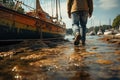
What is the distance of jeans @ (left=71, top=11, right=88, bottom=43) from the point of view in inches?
268

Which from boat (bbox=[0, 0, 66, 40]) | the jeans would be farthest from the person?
boat (bbox=[0, 0, 66, 40])

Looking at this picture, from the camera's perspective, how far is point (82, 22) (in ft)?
22.8

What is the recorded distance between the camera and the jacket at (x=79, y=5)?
22.1 ft

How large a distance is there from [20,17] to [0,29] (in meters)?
1.78

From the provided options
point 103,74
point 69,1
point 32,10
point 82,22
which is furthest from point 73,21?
point 32,10

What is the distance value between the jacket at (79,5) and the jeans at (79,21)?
17 centimetres

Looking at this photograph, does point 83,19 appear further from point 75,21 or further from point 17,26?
point 17,26

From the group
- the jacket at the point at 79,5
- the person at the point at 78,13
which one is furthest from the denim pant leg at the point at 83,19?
the jacket at the point at 79,5

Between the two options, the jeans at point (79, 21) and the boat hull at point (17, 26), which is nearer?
the jeans at point (79, 21)

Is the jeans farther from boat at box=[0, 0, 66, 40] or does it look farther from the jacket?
boat at box=[0, 0, 66, 40]

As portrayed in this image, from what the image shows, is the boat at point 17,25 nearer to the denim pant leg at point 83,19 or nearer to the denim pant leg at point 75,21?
the denim pant leg at point 75,21

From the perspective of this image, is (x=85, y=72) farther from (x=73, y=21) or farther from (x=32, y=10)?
(x=32, y=10)

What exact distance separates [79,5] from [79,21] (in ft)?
2.26

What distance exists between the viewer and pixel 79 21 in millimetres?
6969
